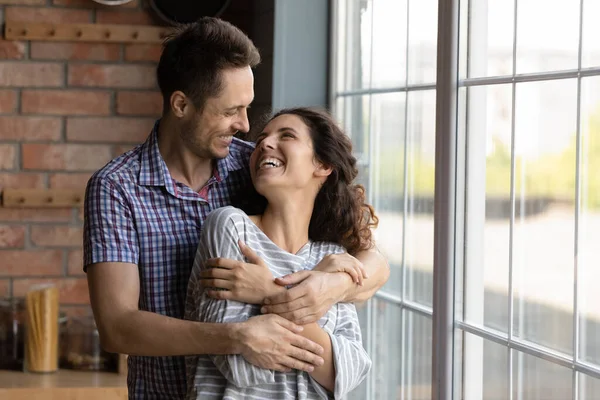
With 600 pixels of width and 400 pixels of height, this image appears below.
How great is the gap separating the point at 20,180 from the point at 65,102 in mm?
320

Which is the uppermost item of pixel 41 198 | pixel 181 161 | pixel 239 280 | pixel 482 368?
pixel 181 161

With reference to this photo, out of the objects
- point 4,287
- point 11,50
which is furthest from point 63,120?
point 4,287

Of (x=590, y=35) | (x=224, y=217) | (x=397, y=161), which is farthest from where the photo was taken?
(x=397, y=161)

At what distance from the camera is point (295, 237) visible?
1.71 m

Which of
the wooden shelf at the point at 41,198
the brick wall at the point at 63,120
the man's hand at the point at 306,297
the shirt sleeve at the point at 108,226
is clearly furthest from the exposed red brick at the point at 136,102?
the man's hand at the point at 306,297

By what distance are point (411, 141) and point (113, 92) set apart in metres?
1.33

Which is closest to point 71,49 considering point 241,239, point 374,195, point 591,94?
point 374,195

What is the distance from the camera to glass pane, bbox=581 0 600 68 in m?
1.47

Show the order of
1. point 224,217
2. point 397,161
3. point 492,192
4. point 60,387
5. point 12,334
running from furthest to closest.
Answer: point 12,334 < point 60,387 < point 397,161 < point 492,192 < point 224,217

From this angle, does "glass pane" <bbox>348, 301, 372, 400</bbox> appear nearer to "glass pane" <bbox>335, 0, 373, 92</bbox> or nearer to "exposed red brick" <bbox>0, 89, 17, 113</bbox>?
"glass pane" <bbox>335, 0, 373, 92</bbox>

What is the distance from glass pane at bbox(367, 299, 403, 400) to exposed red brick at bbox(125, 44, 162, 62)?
128 cm

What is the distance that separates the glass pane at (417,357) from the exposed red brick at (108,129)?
52.2 inches

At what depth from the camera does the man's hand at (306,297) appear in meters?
1.55

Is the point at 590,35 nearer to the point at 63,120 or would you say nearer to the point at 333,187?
the point at 333,187
